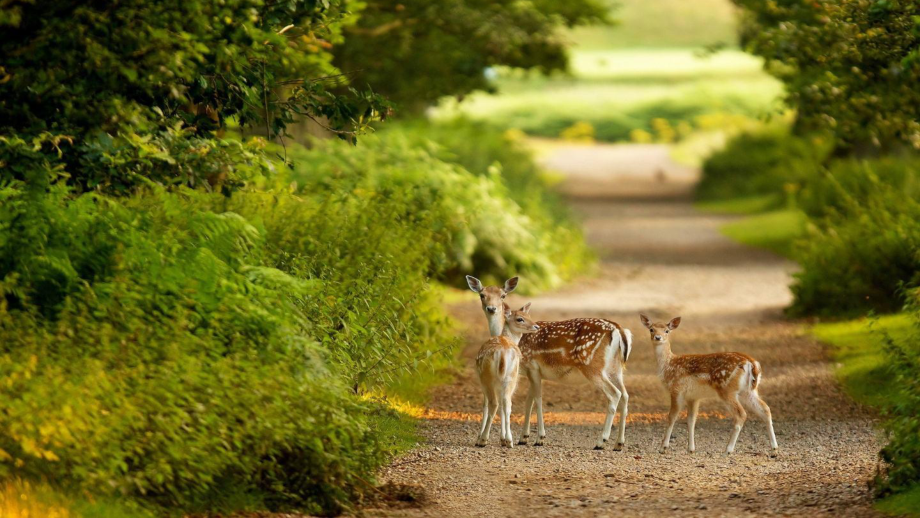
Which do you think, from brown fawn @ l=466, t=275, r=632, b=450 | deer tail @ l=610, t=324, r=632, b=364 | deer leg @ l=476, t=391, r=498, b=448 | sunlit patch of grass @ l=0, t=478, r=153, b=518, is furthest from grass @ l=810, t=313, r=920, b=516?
sunlit patch of grass @ l=0, t=478, r=153, b=518

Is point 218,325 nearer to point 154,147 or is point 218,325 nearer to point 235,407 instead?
point 235,407

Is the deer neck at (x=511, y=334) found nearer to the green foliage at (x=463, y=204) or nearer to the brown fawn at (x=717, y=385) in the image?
the brown fawn at (x=717, y=385)

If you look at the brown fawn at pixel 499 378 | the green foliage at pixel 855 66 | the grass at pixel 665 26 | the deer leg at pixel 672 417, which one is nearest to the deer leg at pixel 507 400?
the brown fawn at pixel 499 378

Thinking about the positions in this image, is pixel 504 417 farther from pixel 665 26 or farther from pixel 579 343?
pixel 665 26

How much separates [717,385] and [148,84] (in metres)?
4.81

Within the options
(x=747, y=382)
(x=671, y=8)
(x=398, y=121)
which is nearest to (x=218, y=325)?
(x=747, y=382)

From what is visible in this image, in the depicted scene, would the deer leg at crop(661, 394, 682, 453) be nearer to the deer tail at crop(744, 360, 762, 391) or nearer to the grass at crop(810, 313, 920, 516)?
the deer tail at crop(744, 360, 762, 391)

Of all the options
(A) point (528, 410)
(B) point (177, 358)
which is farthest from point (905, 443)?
(B) point (177, 358)

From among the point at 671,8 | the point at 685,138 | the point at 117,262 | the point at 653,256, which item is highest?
the point at 117,262

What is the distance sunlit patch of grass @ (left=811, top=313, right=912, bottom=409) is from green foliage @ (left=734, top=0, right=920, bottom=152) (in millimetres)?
2031

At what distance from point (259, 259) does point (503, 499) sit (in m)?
2.39

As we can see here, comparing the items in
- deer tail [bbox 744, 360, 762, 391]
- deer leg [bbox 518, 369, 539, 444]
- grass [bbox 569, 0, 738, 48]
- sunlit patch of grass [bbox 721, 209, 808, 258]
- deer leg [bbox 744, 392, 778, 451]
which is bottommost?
grass [bbox 569, 0, 738, 48]

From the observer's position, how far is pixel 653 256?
2859cm

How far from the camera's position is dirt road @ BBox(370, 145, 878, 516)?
849cm
